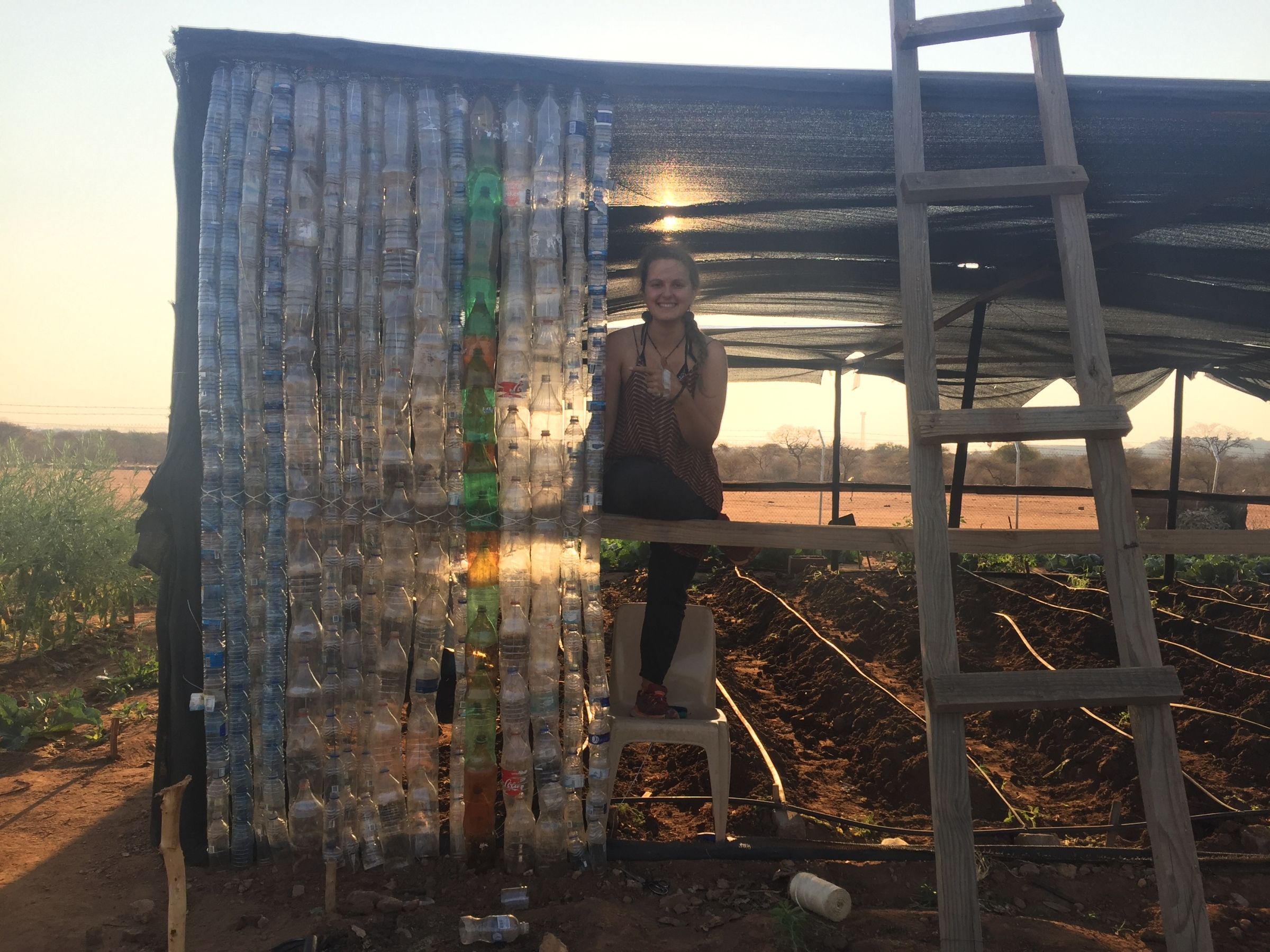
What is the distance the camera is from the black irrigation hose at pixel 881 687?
396cm

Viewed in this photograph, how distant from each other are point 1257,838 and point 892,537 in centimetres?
199

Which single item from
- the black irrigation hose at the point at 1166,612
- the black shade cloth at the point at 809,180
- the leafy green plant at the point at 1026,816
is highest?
the black shade cloth at the point at 809,180

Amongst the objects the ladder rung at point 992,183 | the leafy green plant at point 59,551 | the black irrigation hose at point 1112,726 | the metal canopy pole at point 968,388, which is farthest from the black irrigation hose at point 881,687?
the leafy green plant at point 59,551

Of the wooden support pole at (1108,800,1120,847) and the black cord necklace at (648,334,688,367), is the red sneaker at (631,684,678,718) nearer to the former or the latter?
the black cord necklace at (648,334,688,367)

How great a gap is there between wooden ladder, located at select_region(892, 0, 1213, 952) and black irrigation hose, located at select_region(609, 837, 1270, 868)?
3.13ft

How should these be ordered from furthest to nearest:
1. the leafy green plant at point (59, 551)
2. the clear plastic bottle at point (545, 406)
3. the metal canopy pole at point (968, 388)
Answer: the leafy green plant at point (59, 551) → the metal canopy pole at point (968, 388) → the clear plastic bottle at point (545, 406)

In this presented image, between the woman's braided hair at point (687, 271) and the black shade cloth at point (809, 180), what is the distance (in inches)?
15.0

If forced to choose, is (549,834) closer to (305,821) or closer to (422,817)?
(422,817)

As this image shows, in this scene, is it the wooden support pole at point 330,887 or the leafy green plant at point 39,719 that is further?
the leafy green plant at point 39,719

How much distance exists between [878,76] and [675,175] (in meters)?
0.90

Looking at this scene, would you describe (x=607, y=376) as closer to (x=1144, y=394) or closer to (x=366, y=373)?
(x=366, y=373)

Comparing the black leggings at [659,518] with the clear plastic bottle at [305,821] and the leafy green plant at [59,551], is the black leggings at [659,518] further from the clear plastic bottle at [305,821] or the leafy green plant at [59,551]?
the leafy green plant at [59,551]

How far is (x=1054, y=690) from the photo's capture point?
89.9 inches

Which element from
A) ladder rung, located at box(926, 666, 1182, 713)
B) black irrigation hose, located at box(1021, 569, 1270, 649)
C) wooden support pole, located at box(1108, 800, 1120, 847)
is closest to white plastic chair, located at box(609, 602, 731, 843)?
ladder rung, located at box(926, 666, 1182, 713)
